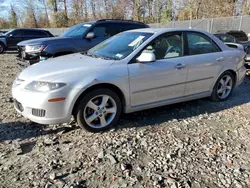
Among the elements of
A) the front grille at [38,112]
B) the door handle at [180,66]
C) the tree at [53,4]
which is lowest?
the front grille at [38,112]

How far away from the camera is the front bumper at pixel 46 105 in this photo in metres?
3.31

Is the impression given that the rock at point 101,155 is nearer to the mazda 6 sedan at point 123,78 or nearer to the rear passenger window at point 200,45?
the mazda 6 sedan at point 123,78

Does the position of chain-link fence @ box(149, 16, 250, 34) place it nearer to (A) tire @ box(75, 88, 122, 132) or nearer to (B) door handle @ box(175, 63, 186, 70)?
(B) door handle @ box(175, 63, 186, 70)

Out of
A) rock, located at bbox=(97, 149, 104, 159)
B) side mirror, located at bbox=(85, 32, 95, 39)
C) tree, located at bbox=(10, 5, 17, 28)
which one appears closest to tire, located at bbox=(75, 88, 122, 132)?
rock, located at bbox=(97, 149, 104, 159)

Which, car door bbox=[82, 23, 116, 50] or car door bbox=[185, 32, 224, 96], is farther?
car door bbox=[82, 23, 116, 50]

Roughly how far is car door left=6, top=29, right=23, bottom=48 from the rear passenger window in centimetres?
1429

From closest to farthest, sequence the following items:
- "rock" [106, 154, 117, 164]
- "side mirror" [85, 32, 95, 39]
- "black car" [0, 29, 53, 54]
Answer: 1. "rock" [106, 154, 117, 164]
2. "side mirror" [85, 32, 95, 39]
3. "black car" [0, 29, 53, 54]

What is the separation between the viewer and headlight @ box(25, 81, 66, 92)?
3.31 m

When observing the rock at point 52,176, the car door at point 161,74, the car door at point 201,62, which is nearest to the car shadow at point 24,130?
the rock at point 52,176

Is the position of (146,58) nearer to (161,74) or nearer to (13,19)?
(161,74)

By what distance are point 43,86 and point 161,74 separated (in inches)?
74.3

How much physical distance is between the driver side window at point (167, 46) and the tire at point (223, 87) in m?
1.29

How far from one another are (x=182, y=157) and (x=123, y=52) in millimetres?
1924

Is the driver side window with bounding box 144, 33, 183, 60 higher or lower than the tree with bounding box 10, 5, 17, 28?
higher
